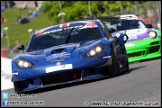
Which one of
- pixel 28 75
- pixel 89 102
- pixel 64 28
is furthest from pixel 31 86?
pixel 89 102

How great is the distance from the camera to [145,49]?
1386 cm

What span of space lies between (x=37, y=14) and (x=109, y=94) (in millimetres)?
77350

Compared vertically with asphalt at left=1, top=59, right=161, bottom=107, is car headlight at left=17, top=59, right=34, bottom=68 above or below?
above

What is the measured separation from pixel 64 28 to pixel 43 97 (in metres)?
2.97

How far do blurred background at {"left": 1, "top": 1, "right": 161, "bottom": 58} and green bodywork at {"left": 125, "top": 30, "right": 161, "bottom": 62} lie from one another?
935 inches

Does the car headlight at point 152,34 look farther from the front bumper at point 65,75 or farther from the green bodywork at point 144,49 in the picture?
the front bumper at point 65,75

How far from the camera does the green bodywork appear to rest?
544 inches

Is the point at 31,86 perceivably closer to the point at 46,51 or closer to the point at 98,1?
the point at 46,51

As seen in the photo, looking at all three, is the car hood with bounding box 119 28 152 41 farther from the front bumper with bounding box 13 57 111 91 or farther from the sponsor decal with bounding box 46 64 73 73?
the sponsor decal with bounding box 46 64 73 73

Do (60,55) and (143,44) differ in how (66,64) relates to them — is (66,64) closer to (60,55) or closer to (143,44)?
(60,55)

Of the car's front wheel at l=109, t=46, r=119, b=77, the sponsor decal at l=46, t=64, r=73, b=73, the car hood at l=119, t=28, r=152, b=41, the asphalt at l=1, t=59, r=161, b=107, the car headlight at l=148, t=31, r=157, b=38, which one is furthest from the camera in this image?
the car hood at l=119, t=28, r=152, b=41

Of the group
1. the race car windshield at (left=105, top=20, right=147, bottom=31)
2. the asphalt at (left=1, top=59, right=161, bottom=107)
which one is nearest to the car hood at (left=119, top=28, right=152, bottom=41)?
the race car windshield at (left=105, top=20, right=147, bottom=31)

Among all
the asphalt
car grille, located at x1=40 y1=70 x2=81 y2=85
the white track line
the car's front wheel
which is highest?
the car's front wheel

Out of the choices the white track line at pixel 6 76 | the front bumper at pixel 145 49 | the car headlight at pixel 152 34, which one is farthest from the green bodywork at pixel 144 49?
the white track line at pixel 6 76
